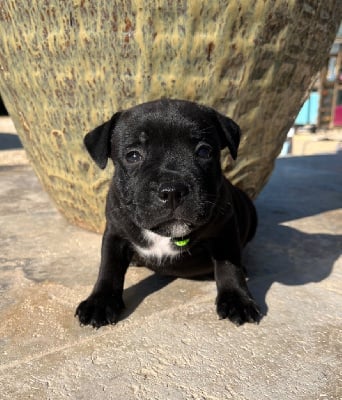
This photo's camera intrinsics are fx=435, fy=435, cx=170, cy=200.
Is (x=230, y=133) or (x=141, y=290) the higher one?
(x=230, y=133)

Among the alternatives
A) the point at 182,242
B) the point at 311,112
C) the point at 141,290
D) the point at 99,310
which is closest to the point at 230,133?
the point at 182,242

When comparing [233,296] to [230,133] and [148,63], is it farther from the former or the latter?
[148,63]

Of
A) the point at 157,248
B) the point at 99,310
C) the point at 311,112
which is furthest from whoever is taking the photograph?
the point at 311,112

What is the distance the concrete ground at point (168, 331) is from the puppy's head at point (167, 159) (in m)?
0.46

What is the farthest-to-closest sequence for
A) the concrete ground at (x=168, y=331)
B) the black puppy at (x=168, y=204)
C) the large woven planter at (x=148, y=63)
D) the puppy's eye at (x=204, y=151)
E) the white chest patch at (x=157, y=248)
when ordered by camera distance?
the large woven planter at (x=148, y=63) → the white chest patch at (x=157, y=248) → the puppy's eye at (x=204, y=151) → the black puppy at (x=168, y=204) → the concrete ground at (x=168, y=331)

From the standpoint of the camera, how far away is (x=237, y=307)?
1.97 metres

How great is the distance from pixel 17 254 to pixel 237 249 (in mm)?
1429

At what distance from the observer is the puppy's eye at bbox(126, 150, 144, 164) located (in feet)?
6.87

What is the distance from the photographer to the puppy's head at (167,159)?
1825 mm

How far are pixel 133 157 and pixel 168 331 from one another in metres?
0.83

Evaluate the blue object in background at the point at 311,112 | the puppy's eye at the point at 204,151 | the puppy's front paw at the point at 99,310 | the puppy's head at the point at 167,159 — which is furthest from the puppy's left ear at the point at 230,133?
the blue object in background at the point at 311,112

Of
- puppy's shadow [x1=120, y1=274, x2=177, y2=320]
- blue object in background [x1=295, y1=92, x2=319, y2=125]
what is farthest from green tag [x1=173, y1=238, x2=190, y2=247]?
blue object in background [x1=295, y1=92, x2=319, y2=125]

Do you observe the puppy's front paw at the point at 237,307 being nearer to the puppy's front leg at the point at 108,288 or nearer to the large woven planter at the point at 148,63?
the puppy's front leg at the point at 108,288

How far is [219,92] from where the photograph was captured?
2617 millimetres
